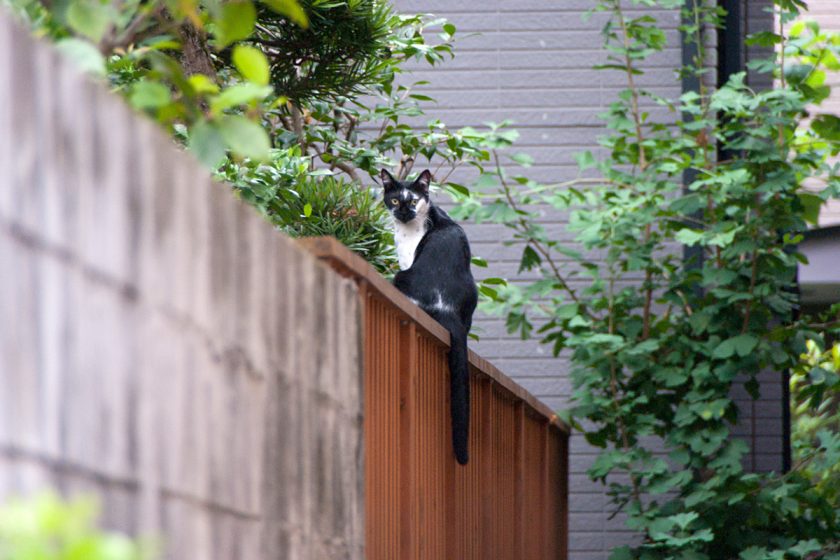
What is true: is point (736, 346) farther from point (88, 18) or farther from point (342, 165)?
point (88, 18)

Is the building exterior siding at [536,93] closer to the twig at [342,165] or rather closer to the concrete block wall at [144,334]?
the twig at [342,165]

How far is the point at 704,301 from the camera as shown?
17.8 feet

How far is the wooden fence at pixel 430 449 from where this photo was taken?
2.52 metres

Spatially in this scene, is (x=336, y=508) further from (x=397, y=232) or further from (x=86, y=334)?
(x=397, y=232)

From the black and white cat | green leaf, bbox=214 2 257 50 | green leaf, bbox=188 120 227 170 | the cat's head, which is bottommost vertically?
green leaf, bbox=188 120 227 170

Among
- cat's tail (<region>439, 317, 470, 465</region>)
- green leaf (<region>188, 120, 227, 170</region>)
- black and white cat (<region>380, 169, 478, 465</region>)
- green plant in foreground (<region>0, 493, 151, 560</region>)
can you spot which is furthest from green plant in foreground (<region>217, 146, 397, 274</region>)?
green plant in foreground (<region>0, 493, 151, 560</region>)

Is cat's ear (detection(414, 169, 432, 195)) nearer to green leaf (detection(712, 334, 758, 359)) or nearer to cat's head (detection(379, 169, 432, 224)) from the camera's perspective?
cat's head (detection(379, 169, 432, 224))

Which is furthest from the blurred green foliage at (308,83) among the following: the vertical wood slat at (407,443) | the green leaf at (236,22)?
the green leaf at (236,22)

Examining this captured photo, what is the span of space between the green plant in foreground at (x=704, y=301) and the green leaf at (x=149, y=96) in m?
3.63

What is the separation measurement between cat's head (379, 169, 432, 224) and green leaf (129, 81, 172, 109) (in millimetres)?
2941

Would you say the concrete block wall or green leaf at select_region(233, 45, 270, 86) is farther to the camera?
green leaf at select_region(233, 45, 270, 86)

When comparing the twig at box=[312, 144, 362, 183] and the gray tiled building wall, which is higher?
the gray tiled building wall

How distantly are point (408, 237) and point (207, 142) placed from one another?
2956 millimetres

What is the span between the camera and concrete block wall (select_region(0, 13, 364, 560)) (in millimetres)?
957
